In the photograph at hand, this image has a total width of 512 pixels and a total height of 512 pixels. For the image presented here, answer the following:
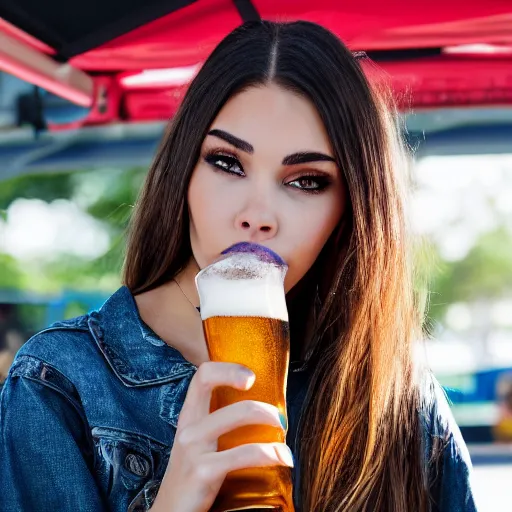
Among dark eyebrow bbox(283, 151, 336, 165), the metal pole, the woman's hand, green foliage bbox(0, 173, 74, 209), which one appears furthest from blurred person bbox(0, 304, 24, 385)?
the woman's hand

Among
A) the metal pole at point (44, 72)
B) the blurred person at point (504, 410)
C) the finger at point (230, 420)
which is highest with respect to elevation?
the metal pole at point (44, 72)

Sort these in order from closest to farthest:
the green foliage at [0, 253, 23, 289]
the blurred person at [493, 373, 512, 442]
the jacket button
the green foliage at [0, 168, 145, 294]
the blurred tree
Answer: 1. the jacket button
2. the blurred person at [493, 373, 512, 442]
3. the green foliage at [0, 168, 145, 294]
4. the green foliage at [0, 253, 23, 289]
5. the blurred tree

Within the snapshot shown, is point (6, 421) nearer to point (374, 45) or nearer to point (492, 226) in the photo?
point (374, 45)

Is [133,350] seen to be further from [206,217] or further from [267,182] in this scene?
[267,182]

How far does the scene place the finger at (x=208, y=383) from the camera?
3.26 feet

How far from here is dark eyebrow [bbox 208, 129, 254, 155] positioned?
1.36 m

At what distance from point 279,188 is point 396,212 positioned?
1.23 feet

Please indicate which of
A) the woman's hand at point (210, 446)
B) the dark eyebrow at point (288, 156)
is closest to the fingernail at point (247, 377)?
the woman's hand at point (210, 446)

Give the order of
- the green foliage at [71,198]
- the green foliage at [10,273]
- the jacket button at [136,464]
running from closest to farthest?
1. the jacket button at [136,464]
2. the green foliage at [71,198]
3. the green foliage at [10,273]

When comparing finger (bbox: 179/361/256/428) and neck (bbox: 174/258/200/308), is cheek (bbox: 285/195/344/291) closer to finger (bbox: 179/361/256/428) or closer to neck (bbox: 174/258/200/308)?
neck (bbox: 174/258/200/308)

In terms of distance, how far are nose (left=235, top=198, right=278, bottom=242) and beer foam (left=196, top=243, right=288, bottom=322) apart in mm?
133

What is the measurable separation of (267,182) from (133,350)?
0.38m

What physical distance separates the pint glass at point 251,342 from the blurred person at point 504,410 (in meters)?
6.43

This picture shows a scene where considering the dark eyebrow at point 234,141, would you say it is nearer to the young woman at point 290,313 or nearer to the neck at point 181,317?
the young woman at point 290,313
